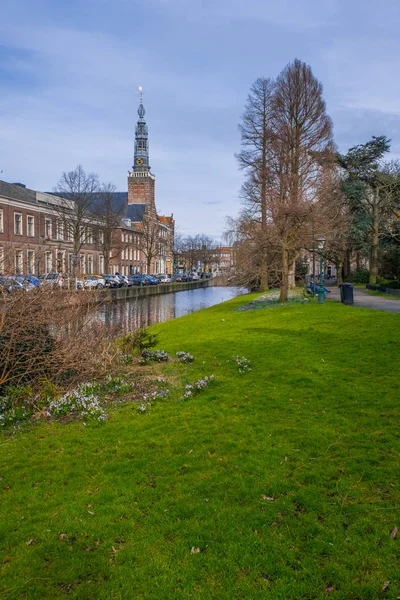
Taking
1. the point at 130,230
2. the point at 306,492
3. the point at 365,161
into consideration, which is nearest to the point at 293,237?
the point at 306,492

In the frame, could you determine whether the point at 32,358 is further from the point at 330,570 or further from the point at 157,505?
the point at 330,570

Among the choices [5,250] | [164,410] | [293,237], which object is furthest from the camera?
[293,237]

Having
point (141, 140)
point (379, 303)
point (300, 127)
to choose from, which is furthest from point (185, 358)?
point (141, 140)

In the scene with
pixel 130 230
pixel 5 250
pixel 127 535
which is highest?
pixel 130 230

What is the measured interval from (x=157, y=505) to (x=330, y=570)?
68.3 inches

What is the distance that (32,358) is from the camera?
26.5ft

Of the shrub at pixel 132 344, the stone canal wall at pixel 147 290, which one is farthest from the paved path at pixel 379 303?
the stone canal wall at pixel 147 290

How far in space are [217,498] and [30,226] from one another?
1988 inches

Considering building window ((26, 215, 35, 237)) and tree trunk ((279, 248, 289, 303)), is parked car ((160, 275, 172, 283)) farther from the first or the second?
tree trunk ((279, 248, 289, 303))

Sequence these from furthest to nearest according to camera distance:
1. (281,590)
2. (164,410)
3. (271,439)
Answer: (164,410) → (271,439) → (281,590)

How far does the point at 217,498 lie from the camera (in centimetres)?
462

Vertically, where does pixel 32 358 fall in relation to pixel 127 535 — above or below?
above

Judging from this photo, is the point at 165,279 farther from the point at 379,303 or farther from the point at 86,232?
the point at 379,303

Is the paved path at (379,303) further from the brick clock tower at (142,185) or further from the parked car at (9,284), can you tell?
the brick clock tower at (142,185)
